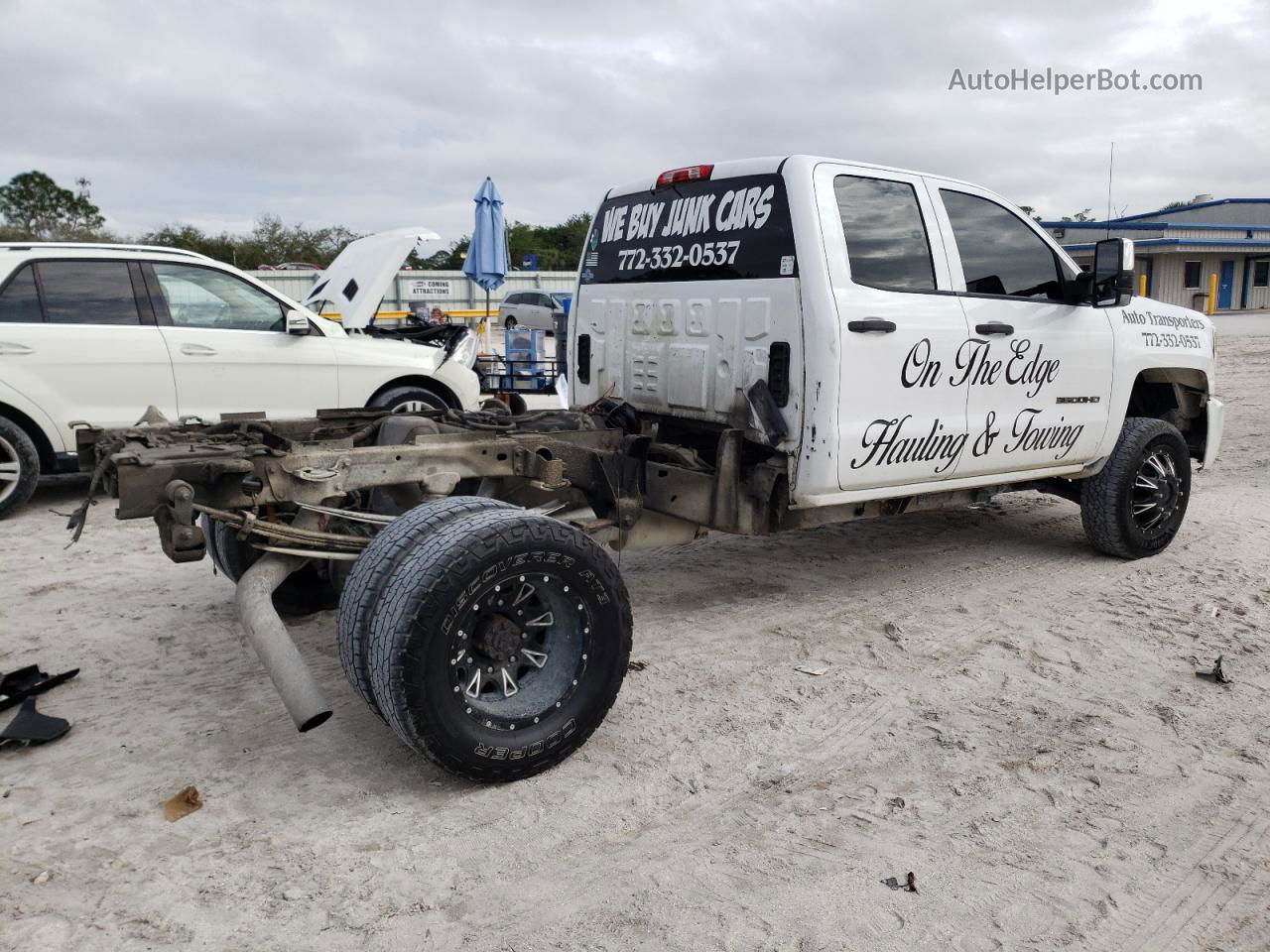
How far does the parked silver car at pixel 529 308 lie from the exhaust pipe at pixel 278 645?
2319 cm

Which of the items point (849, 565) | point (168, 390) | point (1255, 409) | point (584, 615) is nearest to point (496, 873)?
point (584, 615)

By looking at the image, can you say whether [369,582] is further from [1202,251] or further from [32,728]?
[1202,251]

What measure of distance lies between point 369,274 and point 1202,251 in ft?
129

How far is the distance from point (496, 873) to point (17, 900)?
4.11 feet

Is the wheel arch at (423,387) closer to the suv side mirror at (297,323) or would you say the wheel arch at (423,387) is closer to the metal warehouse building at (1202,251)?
the suv side mirror at (297,323)

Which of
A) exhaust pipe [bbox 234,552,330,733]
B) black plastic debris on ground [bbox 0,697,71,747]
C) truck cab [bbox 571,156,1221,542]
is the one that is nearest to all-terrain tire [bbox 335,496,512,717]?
exhaust pipe [bbox 234,552,330,733]

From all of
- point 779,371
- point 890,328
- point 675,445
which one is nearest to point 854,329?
point 890,328

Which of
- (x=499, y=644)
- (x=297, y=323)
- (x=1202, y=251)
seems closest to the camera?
(x=499, y=644)

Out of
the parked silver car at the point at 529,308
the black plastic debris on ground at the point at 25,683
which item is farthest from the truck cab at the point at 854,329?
the parked silver car at the point at 529,308

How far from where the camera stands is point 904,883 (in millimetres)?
2766

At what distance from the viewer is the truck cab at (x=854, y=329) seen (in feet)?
14.2

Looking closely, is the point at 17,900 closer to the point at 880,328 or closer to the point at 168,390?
the point at 880,328

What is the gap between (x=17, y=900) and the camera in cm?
263

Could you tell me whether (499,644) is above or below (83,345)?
below
